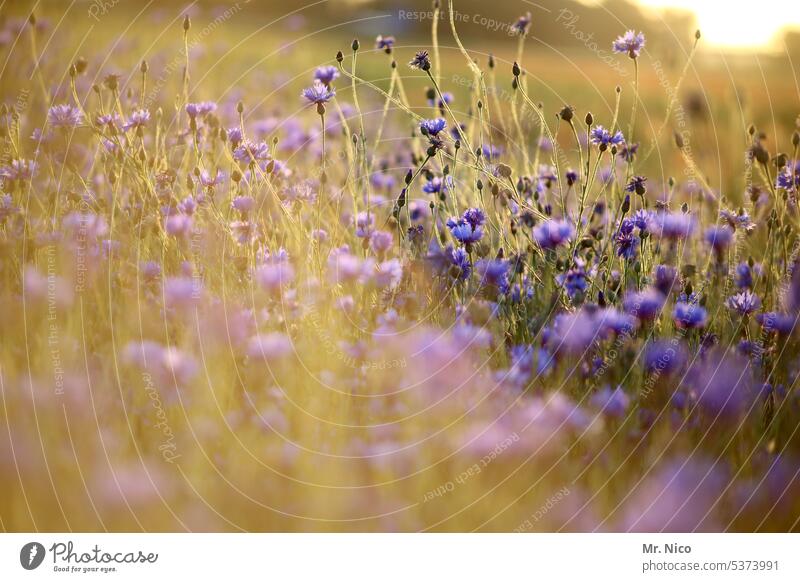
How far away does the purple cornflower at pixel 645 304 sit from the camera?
5.84ft

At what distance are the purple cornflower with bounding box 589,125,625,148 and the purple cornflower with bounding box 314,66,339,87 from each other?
0.66 m

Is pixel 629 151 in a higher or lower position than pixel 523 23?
lower

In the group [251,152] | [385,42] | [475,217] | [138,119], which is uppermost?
[385,42]

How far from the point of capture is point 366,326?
5.76 ft

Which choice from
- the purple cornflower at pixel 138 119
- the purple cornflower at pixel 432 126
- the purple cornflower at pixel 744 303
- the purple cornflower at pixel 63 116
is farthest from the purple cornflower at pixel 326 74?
the purple cornflower at pixel 744 303

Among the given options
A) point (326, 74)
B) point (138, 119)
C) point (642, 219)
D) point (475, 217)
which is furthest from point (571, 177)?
point (138, 119)

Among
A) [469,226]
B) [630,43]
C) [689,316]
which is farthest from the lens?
[630,43]

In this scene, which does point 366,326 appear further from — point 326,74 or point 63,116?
point 63,116

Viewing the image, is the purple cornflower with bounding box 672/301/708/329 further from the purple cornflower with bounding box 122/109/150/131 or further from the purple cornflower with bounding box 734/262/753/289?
the purple cornflower with bounding box 122/109/150/131

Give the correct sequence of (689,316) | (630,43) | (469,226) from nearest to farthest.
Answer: (689,316) < (469,226) < (630,43)

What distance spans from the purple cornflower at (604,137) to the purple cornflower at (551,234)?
0.23 m

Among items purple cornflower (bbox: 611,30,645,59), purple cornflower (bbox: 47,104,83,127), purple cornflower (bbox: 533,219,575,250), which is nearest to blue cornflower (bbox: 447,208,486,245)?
purple cornflower (bbox: 533,219,575,250)

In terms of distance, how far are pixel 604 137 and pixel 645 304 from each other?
0.43 m

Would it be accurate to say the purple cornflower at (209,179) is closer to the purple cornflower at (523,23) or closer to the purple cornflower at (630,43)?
the purple cornflower at (523,23)
